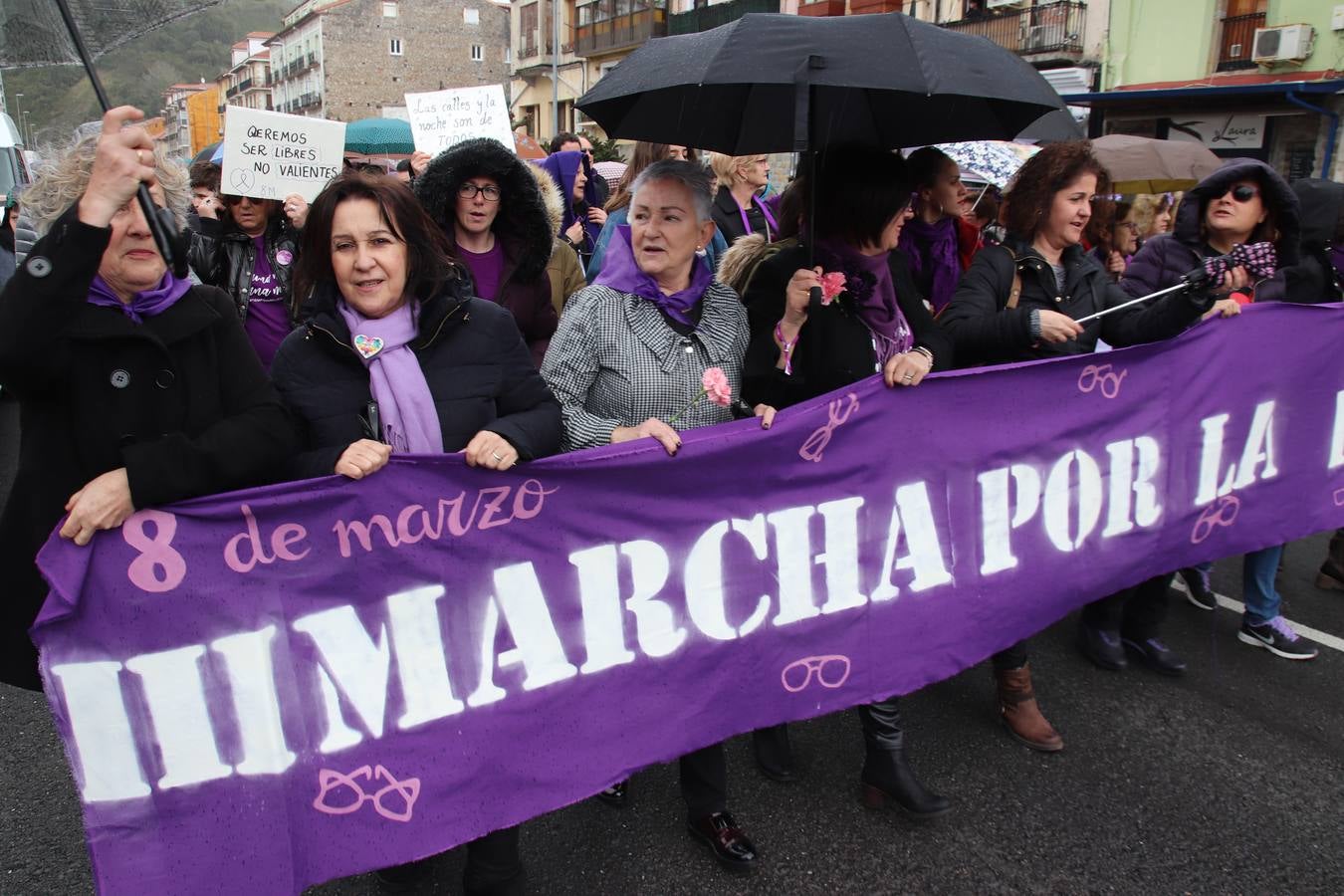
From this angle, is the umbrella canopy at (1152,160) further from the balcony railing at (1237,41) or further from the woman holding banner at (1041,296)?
the balcony railing at (1237,41)

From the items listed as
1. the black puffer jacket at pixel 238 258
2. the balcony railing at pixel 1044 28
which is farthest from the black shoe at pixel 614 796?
the balcony railing at pixel 1044 28

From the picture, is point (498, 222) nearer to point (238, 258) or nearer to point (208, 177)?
point (238, 258)

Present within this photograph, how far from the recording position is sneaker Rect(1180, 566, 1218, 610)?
4.59 meters

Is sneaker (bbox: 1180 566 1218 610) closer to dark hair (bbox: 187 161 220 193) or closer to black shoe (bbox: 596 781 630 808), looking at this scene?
black shoe (bbox: 596 781 630 808)

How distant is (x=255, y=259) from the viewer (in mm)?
4312

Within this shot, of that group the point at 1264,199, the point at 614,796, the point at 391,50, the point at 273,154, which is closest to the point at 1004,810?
the point at 614,796

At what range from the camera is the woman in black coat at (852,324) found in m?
2.93

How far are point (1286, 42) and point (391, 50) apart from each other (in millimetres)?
56726

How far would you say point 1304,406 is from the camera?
3.72 m

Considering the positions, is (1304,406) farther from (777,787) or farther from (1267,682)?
(777,787)

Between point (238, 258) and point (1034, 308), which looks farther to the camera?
point (238, 258)

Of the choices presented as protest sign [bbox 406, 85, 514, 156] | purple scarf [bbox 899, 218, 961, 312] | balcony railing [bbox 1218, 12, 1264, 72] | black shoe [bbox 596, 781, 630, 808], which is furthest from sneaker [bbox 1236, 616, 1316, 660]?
balcony railing [bbox 1218, 12, 1264, 72]

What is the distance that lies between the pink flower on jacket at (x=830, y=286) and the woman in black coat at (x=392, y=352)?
90 cm

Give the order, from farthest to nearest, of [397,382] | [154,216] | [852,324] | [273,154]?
[273,154] → [852,324] → [397,382] → [154,216]
